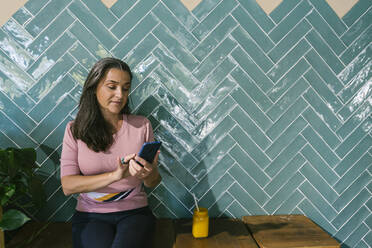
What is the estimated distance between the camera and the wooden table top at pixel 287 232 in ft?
4.06

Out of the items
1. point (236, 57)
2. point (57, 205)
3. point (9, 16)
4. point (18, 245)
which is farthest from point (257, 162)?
point (9, 16)

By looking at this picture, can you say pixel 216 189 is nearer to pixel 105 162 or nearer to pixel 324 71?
pixel 105 162

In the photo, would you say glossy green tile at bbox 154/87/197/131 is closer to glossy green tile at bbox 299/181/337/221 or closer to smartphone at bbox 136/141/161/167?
smartphone at bbox 136/141/161/167

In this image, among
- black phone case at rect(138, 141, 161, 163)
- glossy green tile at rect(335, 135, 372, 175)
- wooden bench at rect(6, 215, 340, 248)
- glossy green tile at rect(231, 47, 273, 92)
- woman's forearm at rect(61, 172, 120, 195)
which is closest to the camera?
black phone case at rect(138, 141, 161, 163)

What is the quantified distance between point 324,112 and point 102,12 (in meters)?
1.28

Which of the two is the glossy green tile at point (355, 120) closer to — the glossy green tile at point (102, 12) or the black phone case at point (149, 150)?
the black phone case at point (149, 150)

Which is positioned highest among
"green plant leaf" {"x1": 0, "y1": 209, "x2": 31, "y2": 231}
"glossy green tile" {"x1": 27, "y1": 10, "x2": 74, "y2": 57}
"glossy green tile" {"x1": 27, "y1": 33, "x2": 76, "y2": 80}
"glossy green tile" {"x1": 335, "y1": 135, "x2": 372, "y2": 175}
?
"glossy green tile" {"x1": 27, "y1": 10, "x2": 74, "y2": 57}

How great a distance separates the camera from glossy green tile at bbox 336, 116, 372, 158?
155cm

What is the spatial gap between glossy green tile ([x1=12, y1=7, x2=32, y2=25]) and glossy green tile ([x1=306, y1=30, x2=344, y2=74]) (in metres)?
1.43

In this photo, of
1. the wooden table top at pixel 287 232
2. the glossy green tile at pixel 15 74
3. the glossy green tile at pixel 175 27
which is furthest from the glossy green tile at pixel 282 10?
the glossy green tile at pixel 15 74

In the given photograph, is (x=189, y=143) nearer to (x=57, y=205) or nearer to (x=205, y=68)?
(x=205, y=68)

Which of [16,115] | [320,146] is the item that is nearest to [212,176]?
[320,146]

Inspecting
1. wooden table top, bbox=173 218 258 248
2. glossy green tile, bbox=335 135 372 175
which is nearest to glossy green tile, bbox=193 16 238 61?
wooden table top, bbox=173 218 258 248

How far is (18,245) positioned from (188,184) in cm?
82
